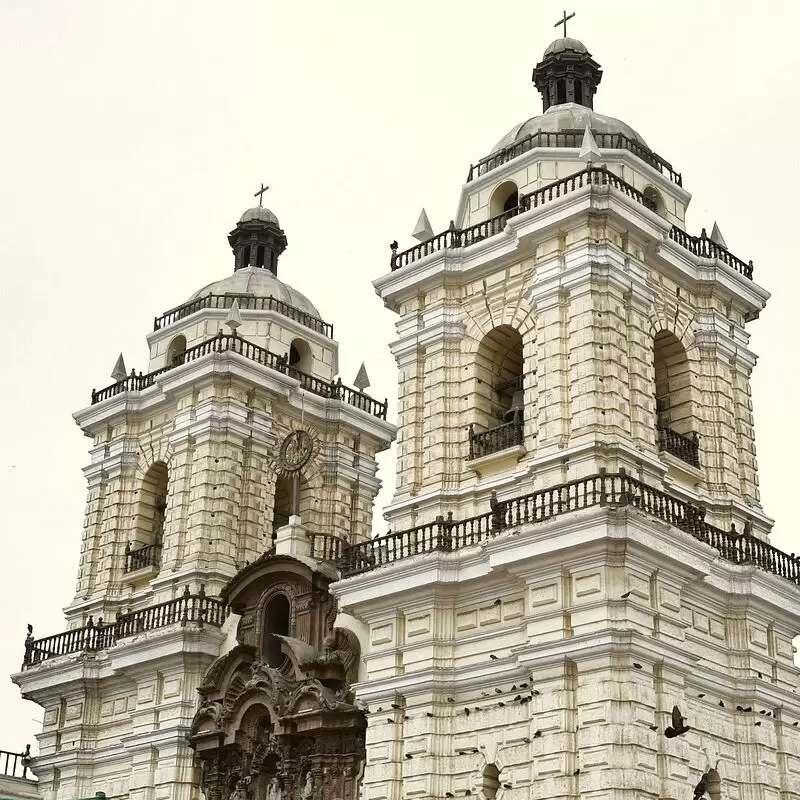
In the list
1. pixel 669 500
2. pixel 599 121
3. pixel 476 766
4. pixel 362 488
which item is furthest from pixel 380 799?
pixel 599 121

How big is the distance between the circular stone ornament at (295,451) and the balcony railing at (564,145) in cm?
707

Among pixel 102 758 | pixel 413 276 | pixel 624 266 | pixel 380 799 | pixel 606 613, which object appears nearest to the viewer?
pixel 606 613

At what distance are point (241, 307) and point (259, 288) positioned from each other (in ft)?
3.61

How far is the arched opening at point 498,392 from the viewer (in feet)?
93.7

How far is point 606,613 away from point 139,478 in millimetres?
16262

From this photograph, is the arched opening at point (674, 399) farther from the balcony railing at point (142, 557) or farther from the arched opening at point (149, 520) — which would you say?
the balcony railing at point (142, 557)

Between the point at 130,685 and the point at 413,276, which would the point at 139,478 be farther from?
the point at 413,276

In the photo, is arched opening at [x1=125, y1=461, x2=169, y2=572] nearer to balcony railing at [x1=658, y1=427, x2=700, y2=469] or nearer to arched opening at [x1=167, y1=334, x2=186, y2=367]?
arched opening at [x1=167, y1=334, x2=186, y2=367]

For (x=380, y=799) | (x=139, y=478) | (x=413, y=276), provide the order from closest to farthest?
(x=380, y=799) < (x=413, y=276) < (x=139, y=478)

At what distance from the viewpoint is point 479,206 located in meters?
32.0

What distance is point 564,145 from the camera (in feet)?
104

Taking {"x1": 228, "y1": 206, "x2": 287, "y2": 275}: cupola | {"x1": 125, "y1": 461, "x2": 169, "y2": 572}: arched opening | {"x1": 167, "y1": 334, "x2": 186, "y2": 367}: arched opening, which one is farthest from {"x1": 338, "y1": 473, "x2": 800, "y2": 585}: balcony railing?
{"x1": 228, "y1": 206, "x2": 287, "y2": 275}: cupola

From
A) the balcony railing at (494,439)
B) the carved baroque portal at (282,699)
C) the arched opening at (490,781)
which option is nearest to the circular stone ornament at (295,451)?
the carved baroque portal at (282,699)

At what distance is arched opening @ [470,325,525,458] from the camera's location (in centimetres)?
2855
